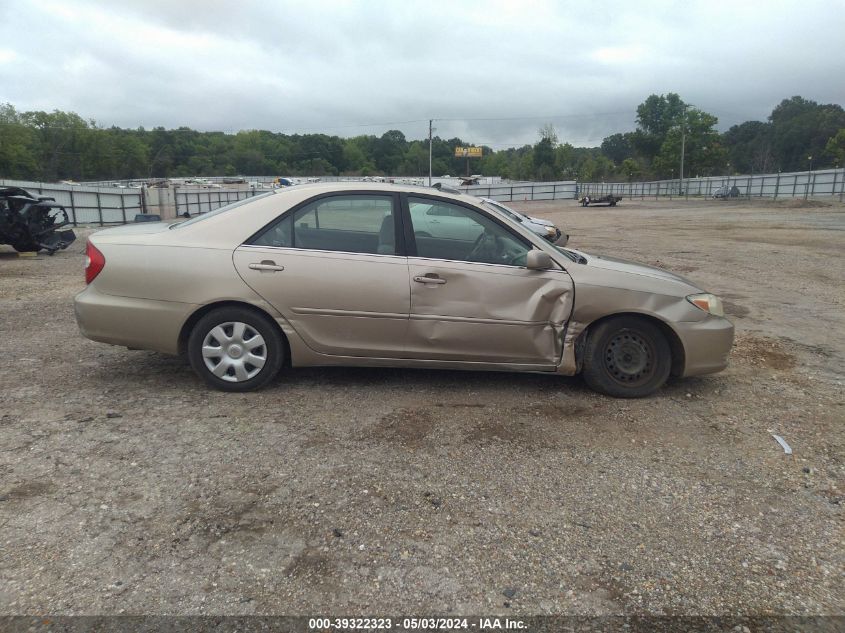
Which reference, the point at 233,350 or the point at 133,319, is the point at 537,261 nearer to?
the point at 233,350

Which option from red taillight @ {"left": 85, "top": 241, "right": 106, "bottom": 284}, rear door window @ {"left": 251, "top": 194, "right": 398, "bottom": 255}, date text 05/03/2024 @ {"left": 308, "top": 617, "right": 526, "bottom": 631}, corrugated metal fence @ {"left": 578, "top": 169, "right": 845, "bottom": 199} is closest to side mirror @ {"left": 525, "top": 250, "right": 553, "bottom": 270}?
rear door window @ {"left": 251, "top": 194, "right": 398, "bottom": 255}

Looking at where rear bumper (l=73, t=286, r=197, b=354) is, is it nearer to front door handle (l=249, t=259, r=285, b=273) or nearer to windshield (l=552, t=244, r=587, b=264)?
front door handle (l=249, t=259, r=285, b=273)

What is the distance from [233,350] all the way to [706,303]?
3.54 metres

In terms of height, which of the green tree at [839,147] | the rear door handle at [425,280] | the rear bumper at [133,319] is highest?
the green tree at [839,147]

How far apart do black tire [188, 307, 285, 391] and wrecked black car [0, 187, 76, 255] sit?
10286 mm

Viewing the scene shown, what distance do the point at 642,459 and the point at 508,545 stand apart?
1307 millimetres

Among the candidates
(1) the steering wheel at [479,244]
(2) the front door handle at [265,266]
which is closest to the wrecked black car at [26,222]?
(2) the front door handle at [265,266]

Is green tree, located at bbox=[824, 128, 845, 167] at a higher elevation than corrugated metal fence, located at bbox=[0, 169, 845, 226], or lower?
higher

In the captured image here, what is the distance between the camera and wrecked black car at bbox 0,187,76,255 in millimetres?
12312

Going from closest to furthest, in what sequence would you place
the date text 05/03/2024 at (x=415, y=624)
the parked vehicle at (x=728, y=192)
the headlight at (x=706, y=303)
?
the date text 05/03/2024 at (x=415, y=624) → the headlight at (x=706, y=303) → the parked vehicle at (x=728, y=192)

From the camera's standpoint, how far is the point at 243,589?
2.48 metres

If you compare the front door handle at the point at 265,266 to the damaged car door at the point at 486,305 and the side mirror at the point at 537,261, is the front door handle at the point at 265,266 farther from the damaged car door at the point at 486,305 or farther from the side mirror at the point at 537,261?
the side mirror at the point at 537,261

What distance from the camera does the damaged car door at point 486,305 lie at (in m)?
4.49

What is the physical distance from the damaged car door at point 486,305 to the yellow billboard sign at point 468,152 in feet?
385
